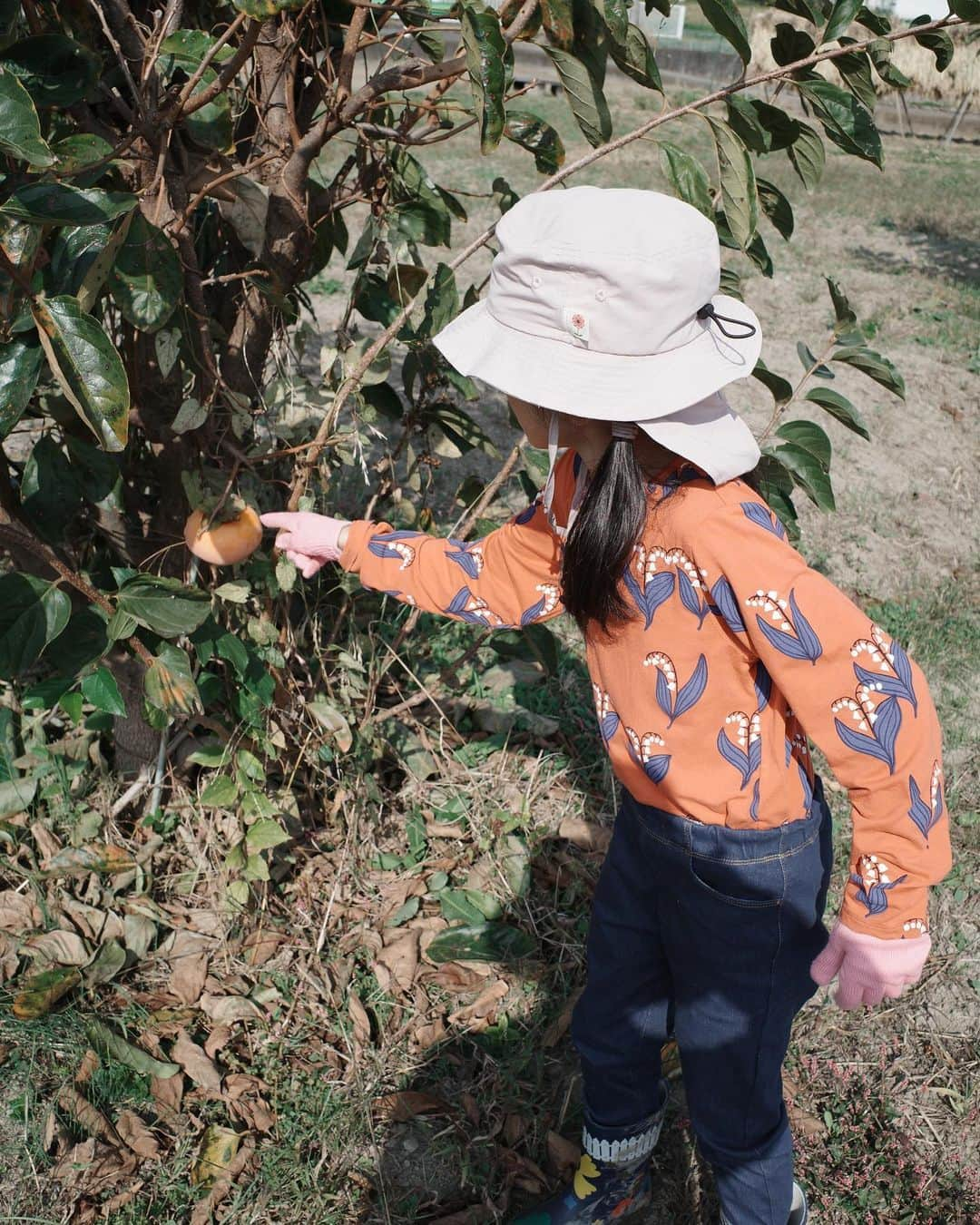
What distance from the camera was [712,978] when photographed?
4.33 feet

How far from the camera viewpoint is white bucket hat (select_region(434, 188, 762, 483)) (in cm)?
103

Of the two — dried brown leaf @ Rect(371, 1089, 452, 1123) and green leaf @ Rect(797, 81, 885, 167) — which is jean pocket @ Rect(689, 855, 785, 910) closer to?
dried brown leaf @ Rect(371, 1089, 452, 1123)

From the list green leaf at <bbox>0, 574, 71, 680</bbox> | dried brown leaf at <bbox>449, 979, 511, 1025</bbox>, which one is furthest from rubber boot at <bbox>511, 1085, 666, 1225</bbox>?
green leaf at <bbox>0, 574, 71, 680</bbox>

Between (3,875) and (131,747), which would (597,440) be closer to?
(131,747)

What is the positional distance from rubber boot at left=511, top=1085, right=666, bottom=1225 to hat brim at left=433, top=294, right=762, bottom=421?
1027 millimetres

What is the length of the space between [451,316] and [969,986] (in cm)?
149

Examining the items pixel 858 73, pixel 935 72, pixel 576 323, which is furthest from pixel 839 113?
pixel 935 72

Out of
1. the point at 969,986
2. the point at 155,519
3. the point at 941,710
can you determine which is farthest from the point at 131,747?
the point at 941,710

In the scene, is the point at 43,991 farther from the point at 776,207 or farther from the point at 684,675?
the point at 776,207

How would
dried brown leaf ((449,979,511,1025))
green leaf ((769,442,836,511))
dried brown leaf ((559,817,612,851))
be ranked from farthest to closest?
dried brown leaf ((559,817,612,851)), dried brown leaf ((449,979,511,1025)), green leaf ((769,442,836,511))

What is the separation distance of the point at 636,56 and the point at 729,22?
11 cm

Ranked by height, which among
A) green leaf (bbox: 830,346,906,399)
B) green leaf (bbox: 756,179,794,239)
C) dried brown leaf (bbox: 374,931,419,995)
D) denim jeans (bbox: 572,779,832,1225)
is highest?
green leaf (bbox: 756,179,794,239)

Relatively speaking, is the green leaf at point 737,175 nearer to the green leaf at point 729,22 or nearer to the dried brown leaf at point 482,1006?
the green leaf at point 729,22

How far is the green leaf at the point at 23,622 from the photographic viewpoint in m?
1.29
